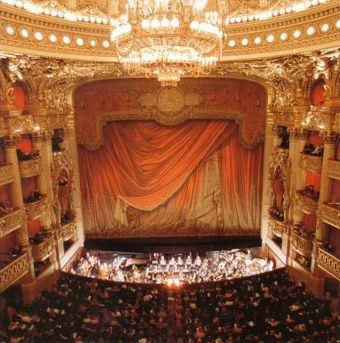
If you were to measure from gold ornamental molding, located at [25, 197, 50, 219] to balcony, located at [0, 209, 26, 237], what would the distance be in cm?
35

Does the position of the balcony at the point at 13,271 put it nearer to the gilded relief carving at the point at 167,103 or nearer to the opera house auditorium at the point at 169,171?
the opera house auditorium at the point at 169,171

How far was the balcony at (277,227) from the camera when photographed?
1016 centimetres

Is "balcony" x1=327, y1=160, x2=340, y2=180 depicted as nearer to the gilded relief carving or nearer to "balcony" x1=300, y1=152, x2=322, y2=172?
"balcony" x1=300, y1=152, x2=322, y2=172

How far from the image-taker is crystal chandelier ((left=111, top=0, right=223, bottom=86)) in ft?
14.1

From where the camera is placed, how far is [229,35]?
7.75 m

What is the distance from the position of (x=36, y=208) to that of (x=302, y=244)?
23.7 ft

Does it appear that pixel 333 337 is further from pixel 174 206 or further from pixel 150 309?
pixel 174 206

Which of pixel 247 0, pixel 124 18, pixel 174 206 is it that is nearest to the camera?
pixel 124 18

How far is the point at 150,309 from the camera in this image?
839 centimetres

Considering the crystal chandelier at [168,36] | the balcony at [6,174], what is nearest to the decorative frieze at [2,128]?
the balcony at [6,174]

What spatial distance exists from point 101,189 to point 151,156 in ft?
6.93

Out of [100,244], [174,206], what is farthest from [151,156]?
[100,244]

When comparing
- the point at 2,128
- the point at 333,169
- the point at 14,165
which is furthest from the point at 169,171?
the point at 2,128

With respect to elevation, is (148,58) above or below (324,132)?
above
